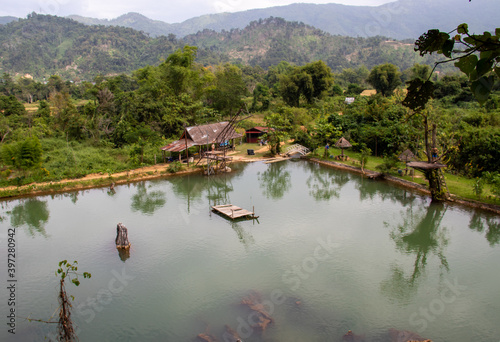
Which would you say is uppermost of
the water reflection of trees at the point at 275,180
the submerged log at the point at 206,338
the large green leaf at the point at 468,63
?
the large green leaf at the point at 468,63

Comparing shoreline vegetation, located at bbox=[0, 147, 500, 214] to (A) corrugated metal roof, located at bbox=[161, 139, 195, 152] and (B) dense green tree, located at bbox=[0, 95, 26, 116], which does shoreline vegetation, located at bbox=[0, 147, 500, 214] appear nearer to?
(A) corrugated metal roof, located at bbox=[161, 139, 195, 152]

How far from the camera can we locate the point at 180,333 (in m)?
6.30

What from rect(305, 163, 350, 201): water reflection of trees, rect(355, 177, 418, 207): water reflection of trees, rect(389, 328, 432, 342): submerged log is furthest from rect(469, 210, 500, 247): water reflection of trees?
rect(389, 328, 432, 342): submerged log

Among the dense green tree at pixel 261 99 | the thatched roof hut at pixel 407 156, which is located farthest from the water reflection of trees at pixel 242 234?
the dense green tree at pixel 261 99

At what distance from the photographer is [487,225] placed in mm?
10484

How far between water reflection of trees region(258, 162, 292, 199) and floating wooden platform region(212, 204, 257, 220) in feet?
6.63

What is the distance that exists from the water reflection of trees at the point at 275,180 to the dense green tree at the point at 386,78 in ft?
55.8

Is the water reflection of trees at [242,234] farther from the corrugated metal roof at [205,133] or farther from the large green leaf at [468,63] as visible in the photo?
the large green leaf at [468,63]

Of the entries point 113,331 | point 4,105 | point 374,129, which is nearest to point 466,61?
point 113,331

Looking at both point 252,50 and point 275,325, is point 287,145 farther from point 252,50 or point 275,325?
point 252,50

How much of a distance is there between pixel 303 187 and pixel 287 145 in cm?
694

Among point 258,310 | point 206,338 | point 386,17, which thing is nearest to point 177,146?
point 258,310

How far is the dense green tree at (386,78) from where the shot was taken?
29859 millimetres

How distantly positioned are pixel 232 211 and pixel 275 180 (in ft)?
15.4
